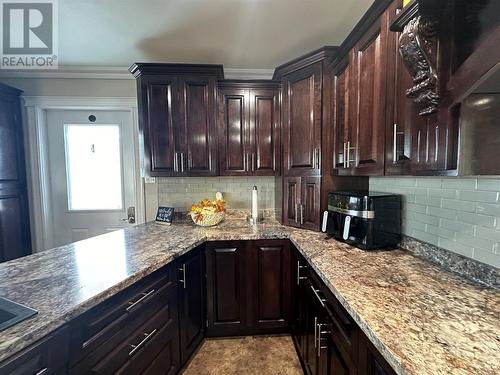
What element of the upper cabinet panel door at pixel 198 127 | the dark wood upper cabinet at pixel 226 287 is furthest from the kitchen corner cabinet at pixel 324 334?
the upper cabinet panel door at pixel 198 127

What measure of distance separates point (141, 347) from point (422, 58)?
6.12 feet

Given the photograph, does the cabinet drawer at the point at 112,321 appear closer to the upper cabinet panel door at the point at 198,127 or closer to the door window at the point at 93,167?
the upper cabinet panel door at the point at 198,127

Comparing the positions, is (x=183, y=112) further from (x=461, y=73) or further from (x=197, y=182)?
(x=461, y=73)

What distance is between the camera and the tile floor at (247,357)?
1749 mm

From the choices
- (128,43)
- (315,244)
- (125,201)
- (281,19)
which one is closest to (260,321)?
(315,244)

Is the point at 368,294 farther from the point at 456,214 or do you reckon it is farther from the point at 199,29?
the point at 199,29

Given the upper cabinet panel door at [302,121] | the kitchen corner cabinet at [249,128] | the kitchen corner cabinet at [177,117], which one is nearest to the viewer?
the upper cabinet panel door at [302,121]

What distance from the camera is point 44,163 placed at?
2.66m

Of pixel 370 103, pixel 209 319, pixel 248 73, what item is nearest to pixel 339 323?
pixel 370 103

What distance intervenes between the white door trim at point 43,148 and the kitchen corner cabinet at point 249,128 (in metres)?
1.08

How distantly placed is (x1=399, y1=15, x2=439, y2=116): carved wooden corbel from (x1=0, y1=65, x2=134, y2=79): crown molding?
2.71m

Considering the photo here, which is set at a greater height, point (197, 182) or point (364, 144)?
point (364, 144)

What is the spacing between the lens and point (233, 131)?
7.88 feet

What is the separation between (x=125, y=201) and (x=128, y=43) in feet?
5.47
